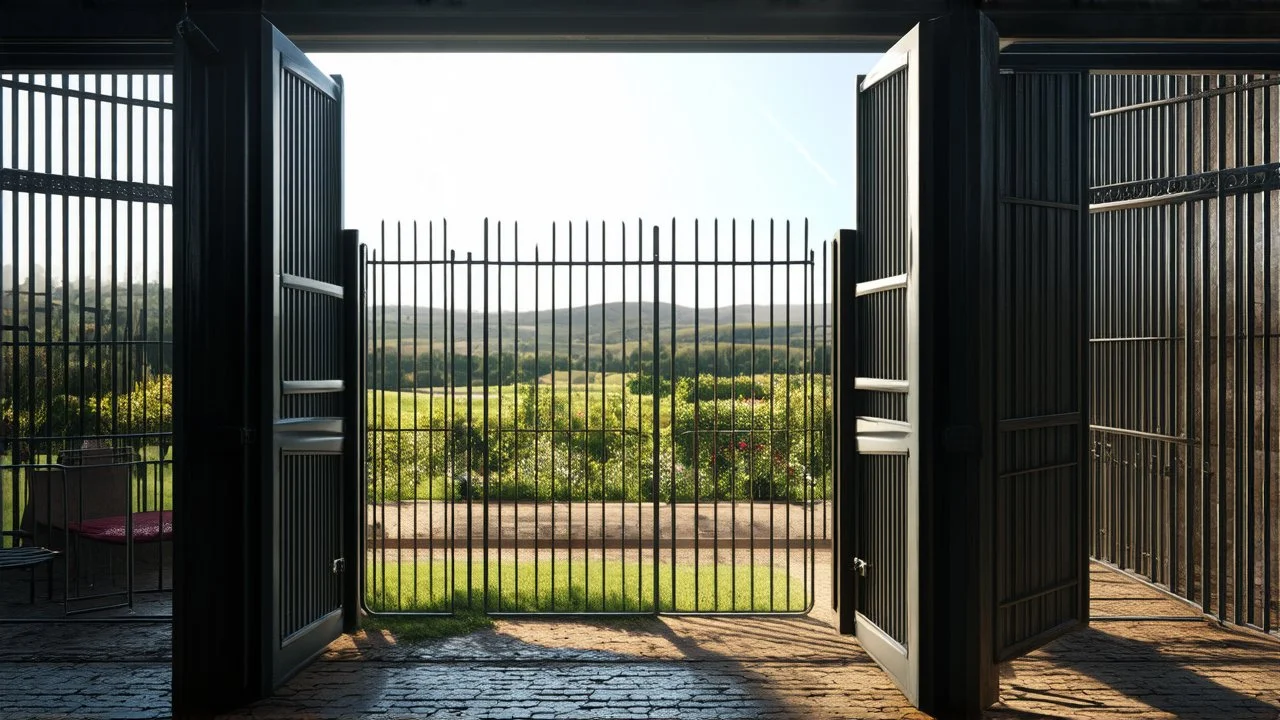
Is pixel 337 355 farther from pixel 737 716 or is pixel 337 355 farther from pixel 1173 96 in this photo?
pixel 1173 96

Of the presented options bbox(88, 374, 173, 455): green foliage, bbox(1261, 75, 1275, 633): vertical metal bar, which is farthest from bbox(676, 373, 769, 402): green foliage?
bbox(1261, 75, 1275, 633): vertical metal bar

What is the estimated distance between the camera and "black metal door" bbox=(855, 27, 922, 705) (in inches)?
185

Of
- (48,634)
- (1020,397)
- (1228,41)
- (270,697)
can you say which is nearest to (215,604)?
(270,697)

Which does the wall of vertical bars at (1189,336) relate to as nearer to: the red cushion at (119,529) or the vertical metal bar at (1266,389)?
the vertical metal bar at (1266,389)

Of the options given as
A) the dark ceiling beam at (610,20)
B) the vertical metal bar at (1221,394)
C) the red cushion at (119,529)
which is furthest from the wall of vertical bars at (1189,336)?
the red cushion at (119,529)

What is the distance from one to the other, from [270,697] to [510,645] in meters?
1.44

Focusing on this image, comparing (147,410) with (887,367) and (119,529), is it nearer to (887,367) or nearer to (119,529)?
(119,529)

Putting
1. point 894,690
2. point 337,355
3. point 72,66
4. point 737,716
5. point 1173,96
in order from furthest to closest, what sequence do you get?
point 1173,96 < point 337,355 < point 72,66 < point 894,690 < point 737,716

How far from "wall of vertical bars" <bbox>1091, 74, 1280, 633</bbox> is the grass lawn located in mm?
2797

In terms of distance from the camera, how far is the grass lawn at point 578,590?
6.51 m

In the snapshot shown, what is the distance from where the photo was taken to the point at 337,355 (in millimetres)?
5879

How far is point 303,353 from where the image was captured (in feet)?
17.2

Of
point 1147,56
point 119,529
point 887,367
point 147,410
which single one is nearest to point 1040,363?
point 887,367

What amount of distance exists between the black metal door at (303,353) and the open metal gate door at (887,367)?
3.18 metres
